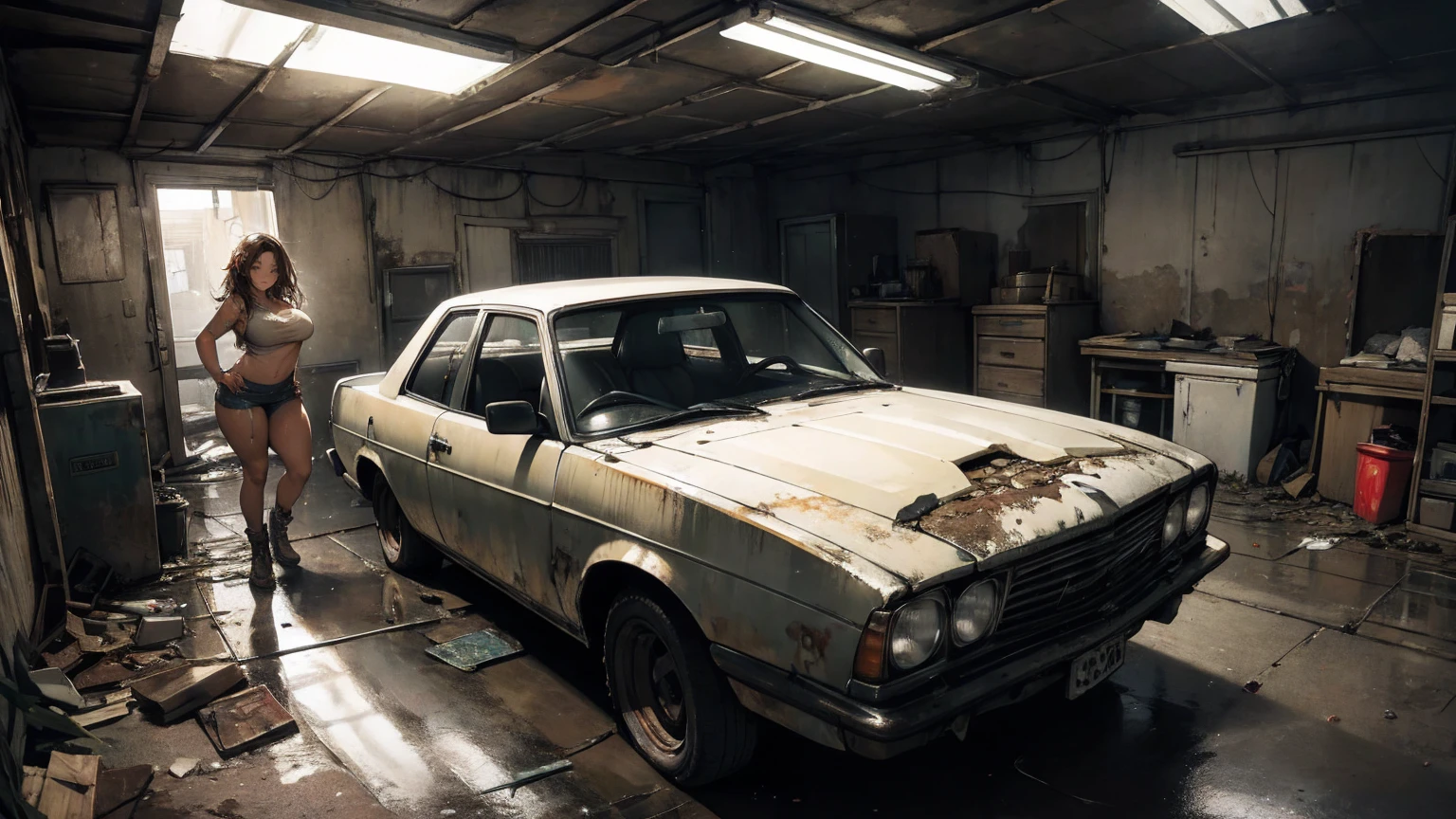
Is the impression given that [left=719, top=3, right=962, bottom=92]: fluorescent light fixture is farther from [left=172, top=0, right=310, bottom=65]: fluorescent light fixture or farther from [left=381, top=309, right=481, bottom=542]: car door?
[left=172, top=0, right=310, bottom=65]: fluorescent light fixture

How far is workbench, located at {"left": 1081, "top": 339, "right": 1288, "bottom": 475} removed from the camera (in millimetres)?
6492

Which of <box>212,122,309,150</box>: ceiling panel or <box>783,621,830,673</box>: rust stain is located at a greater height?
<box>212,122,309,150</box>: ceiling panel

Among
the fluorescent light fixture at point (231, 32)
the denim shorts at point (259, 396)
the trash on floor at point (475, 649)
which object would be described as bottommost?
the trash on floor at point (475, 649)

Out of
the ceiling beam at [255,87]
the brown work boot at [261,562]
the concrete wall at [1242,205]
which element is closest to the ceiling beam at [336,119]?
the ceiling beam at [255,87]

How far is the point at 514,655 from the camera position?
3773mm

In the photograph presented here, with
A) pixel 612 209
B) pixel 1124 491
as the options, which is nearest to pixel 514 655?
pixel 1124 491

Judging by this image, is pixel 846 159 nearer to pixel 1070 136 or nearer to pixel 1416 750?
pixel 1070 136

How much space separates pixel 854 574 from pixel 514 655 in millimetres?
2225

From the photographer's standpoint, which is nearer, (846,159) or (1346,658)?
(1346,658)

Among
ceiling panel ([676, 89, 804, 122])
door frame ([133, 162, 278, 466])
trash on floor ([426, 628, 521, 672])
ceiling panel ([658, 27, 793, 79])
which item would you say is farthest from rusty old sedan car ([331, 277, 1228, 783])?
door frame ([133, 162, 278, 466])

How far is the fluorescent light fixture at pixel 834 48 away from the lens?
178 inches

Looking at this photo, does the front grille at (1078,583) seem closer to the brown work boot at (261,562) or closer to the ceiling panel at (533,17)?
the ceiling panel at (533,17)

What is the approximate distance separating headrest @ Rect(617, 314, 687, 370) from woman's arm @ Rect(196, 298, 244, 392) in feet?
7.88

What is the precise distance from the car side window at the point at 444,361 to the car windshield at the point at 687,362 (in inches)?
23.4
